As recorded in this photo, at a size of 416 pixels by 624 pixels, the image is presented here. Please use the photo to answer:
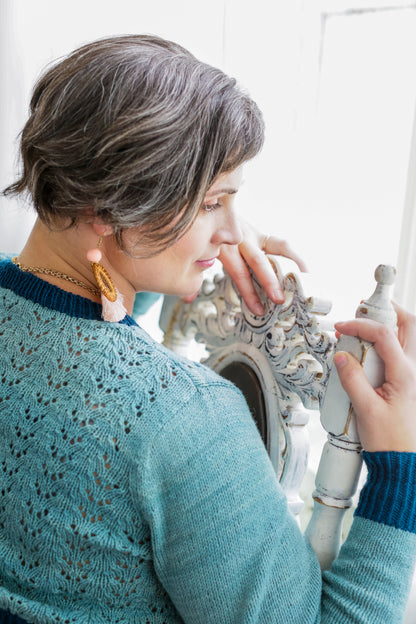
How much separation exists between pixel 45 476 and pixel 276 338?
0.46 m

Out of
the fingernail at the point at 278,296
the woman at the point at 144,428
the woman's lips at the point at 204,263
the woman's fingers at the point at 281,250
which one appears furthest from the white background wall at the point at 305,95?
the woman at the point at 144,428

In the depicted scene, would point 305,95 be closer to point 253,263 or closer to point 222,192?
point 253,263

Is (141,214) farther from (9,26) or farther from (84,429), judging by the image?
(9,26)

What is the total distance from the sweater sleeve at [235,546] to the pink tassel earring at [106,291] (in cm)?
17

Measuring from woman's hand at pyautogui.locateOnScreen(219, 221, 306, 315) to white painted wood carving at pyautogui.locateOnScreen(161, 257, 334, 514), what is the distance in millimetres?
15

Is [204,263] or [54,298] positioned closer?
[54,298]

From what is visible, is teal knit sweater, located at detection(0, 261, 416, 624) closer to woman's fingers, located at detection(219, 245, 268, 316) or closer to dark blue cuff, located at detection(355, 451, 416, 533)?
dark blue cuff, located at detection(355, 451, 416, 533)

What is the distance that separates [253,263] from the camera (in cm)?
112

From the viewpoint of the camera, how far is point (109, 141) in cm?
77

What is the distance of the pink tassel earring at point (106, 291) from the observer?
2.78 feet

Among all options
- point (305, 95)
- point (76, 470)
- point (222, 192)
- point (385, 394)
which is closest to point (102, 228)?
point (222, 192)

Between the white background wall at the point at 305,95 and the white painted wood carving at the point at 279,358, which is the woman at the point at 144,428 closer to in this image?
the white painted wood carving at the point at 279,358

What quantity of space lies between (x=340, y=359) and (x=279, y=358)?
0.65 feet

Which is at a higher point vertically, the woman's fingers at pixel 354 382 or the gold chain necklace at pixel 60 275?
the gold chain necklace at pixel 60 275
